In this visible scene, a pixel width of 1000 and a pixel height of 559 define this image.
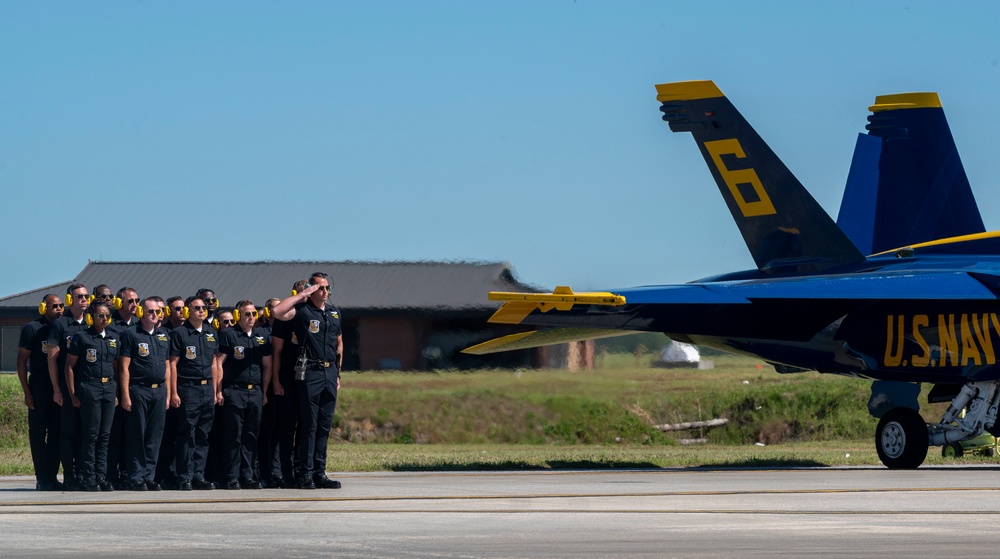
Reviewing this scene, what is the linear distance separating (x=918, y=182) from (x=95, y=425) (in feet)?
38.3

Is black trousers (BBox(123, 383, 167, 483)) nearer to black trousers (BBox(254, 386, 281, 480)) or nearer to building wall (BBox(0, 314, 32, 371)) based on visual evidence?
black trousers (BBox(254, 386, 281, 480))

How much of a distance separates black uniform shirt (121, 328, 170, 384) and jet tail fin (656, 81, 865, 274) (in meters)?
8.41

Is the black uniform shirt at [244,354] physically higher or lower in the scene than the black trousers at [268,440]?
higher

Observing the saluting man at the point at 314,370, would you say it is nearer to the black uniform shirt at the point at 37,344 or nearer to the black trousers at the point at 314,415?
the black trousers at the point at 314,415

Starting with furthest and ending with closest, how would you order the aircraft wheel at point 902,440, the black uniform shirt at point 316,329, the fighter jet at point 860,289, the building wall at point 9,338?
the building wall at point 9,338 < the aircraft wheel at point 902,440 < the fighter jet at point 860,289 < the black uniform shirt at point 316,329

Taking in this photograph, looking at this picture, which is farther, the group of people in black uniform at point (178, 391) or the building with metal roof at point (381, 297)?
the building with metal roof at point (381, 297)

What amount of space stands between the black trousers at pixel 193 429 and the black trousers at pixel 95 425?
681mm

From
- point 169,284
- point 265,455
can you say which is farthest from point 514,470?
point 169,284

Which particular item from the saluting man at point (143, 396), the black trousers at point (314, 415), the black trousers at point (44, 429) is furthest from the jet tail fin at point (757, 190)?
the black trousers at point (44, 429)

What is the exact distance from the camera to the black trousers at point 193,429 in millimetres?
13539

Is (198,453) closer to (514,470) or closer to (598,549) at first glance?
(514,470)

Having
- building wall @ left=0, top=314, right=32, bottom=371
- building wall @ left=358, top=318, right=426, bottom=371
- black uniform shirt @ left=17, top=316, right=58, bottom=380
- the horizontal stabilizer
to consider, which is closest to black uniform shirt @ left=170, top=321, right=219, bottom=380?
black uniform shirt @ left=17, top=316, right=58, bottom=380

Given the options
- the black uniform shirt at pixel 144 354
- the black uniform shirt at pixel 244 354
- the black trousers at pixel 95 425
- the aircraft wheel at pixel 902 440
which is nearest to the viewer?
the black trousers at pixel 95 425

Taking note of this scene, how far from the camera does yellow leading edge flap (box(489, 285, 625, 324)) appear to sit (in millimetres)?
15484
